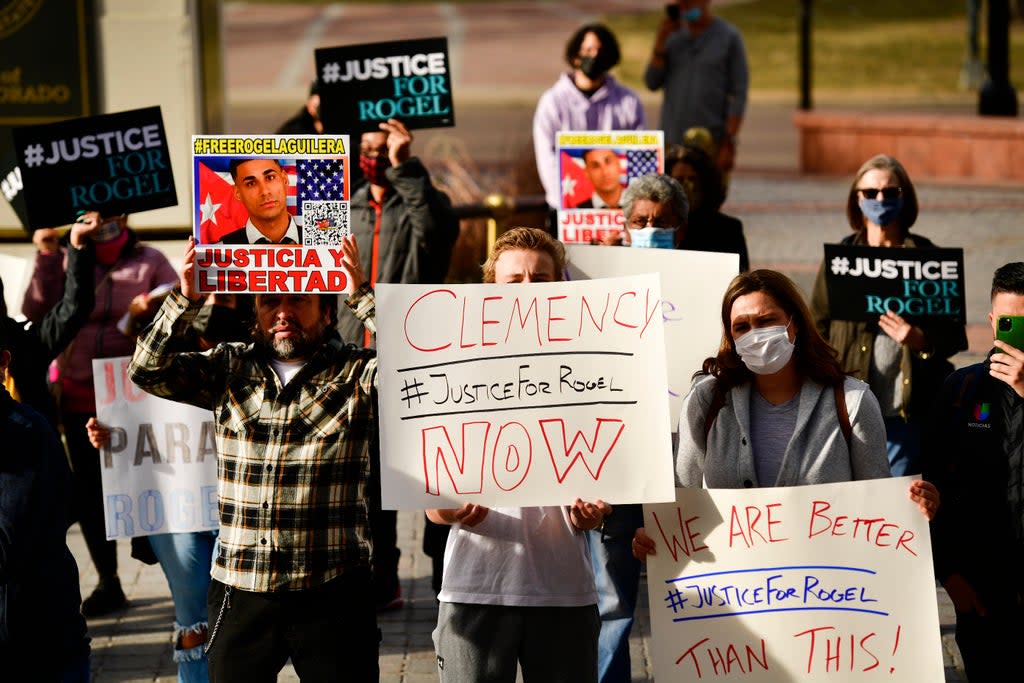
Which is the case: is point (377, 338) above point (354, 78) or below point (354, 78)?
below

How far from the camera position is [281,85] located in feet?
108

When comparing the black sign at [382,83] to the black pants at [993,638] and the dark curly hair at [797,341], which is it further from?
the black pants at [993,638]

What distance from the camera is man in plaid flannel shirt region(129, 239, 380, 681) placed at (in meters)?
4.78

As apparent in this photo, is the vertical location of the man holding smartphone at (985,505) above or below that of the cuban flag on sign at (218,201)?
below

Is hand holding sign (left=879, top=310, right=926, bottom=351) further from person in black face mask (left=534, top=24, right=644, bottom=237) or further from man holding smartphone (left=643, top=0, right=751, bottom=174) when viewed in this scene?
man holding smartphone (left=643, top=0, right=751, bottom=174)

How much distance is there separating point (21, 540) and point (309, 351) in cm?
107

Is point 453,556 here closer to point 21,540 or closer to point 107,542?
point 21,540

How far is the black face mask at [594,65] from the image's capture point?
31.1ft

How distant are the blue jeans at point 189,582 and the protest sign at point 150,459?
122 millimetres

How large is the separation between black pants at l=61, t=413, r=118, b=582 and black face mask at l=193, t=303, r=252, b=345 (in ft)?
4.67

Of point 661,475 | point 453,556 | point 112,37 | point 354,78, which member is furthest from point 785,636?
point 112,37

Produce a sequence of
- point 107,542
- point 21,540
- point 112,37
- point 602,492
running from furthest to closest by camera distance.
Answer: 1. point 112,37
2. point 107,542
3. point 602,492
4. point 21,540

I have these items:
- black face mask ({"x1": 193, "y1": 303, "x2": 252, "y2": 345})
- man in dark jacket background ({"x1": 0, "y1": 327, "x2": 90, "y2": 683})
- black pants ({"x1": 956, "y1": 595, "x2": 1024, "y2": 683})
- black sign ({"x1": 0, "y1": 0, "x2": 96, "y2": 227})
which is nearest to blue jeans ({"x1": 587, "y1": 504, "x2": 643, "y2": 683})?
black pants ({"x1": 956, "y1": 595, "x2": 1024, "y2": 683})

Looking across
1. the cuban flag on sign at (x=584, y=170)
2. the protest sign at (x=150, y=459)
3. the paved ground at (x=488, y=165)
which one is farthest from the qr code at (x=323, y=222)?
the cuban flag on sign at (x=584, y=170)
